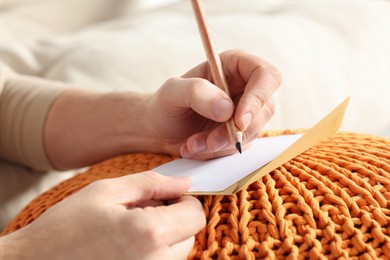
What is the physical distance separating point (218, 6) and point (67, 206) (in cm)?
100

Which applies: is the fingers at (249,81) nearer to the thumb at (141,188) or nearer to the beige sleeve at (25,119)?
the thumb at (141,188)

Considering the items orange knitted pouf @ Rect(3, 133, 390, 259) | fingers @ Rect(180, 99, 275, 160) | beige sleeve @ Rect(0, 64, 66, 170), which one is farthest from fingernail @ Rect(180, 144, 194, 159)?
beige sleeve @ Rect(0, 64, 66, 170)

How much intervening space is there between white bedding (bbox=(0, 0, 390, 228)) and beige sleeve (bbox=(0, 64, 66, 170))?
0.03 metres

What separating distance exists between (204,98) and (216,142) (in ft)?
0.17

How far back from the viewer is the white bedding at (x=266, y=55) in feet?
3.42

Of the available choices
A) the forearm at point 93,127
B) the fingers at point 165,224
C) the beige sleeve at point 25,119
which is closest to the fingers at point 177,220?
the fingers at point 165,224

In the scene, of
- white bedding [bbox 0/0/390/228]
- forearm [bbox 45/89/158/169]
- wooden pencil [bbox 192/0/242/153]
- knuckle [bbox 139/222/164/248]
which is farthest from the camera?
white bedding [bbox 0/0/390/228]

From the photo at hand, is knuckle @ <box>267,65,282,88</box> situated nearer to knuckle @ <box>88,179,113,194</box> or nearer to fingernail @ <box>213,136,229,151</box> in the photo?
fingernail @ <box>213,136,229,151</box>

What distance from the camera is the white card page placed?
58cm

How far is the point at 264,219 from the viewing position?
0.53m

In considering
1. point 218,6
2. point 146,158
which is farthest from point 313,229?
point 218,6

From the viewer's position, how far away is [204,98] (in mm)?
615

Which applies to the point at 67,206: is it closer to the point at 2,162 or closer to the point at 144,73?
the point at 2,162

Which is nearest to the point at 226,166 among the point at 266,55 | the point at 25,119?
the point at 25,119
